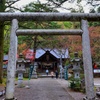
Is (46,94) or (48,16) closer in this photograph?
(48,16)

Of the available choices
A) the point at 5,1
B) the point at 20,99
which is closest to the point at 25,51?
A: the point at 5,1

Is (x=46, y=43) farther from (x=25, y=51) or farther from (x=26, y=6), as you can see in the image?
(x=26, y=6)

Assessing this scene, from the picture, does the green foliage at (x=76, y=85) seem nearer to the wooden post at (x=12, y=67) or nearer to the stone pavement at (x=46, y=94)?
the stone pavement at (x=46, y=94)

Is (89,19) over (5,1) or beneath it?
beneath

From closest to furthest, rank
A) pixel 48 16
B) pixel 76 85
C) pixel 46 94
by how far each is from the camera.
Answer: pixel 48 16, pixel 46 94, pixel 76 85

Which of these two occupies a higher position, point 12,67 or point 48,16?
point 48,16

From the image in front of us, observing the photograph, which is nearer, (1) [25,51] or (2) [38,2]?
(2) [38,2]

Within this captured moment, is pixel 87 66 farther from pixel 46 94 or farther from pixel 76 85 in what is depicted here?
A: pixel 76 85

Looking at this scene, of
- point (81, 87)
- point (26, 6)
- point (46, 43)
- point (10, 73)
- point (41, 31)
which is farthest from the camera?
point (46, 43)

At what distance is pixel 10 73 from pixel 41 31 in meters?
1.98

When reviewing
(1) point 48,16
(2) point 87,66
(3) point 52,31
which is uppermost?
(1) point 48,16

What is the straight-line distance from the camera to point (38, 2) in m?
11.7

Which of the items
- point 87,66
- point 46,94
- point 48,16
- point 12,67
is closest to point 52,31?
point 48,16

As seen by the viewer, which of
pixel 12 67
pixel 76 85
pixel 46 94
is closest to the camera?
pixel 12 67
